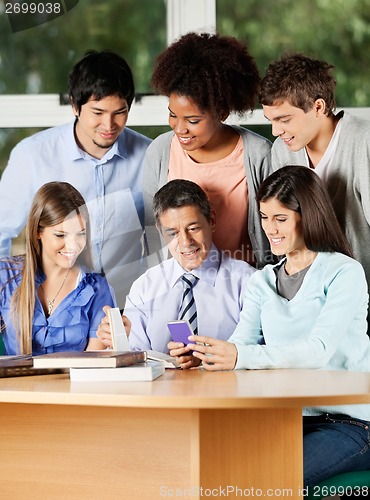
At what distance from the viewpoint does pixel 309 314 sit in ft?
8.43

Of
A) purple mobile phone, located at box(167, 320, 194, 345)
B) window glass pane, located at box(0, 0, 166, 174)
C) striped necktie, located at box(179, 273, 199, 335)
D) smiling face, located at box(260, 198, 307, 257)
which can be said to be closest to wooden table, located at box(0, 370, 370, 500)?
purple mobile phone, located at box(167, 320, 194, 345)

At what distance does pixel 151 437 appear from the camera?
73.7 inches

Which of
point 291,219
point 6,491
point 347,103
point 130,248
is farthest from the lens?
point 130,248

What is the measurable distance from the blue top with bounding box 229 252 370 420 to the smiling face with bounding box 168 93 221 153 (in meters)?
0.57

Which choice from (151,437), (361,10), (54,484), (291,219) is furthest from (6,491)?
(361,10)

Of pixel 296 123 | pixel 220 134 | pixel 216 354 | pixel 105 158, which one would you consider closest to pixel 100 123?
pixel 105 158

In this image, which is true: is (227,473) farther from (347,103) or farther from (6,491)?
(347,103)

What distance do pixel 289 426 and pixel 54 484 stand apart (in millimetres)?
560

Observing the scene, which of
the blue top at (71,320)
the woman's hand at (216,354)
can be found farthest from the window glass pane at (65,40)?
the woman's hand at (216,354)

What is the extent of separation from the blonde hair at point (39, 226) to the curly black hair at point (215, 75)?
0.55m

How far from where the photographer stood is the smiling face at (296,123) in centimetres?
293

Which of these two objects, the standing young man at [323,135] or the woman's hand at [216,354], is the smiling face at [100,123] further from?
the woman's hand at [216,354]

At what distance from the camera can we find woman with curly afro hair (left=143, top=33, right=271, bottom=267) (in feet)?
9.91

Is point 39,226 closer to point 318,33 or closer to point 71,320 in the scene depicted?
point 71,320
